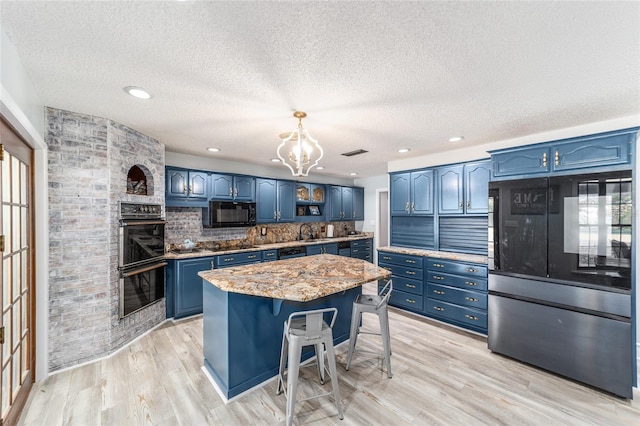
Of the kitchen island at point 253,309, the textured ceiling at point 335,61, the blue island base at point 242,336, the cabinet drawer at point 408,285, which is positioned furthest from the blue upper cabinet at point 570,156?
the blue island base at point 242,336

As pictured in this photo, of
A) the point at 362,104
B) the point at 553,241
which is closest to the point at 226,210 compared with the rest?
the point at 362,104

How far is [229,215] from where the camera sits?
14.8 ft

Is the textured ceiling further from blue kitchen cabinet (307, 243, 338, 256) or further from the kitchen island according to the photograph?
blue kitchen cabinet (307, 243, 338, 256)

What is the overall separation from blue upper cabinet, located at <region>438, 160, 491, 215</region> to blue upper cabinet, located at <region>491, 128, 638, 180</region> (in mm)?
606

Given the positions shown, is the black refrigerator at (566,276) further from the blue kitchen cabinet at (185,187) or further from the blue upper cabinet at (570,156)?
the blue kitchen cabinet at (185,187)

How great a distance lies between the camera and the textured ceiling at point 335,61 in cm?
126

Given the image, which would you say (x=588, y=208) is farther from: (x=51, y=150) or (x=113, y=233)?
(x=51, y=150)

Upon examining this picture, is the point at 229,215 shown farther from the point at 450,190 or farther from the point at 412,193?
the point at 450,190

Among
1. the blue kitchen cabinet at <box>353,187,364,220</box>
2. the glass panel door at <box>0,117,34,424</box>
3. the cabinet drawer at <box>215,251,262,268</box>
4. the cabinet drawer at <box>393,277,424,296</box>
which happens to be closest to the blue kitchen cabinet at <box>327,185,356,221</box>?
the blue kitchen cabinet at <box>353,187,364,220</box>

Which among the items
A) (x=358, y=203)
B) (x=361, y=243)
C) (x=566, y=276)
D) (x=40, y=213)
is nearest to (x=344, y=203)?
(x=358, y=203)

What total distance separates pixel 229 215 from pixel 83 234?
6.81 feet

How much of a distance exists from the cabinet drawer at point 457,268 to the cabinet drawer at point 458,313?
1.47 feet

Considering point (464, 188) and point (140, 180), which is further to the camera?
point (464, 188)

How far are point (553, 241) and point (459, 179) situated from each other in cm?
151
